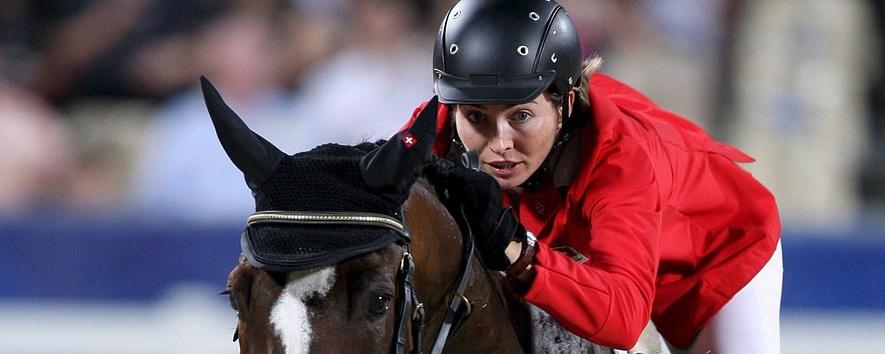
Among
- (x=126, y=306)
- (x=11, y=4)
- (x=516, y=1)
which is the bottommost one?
(x=126, y=306)

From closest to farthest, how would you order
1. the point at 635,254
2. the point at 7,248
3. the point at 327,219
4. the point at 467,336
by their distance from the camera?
the point at 327,219 < the point at 467,336 < the point at 635,254 < the point at 7,248

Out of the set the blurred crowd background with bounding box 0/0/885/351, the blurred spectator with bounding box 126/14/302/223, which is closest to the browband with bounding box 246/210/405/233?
the blurred spectator with bounding box 126/14/302/223

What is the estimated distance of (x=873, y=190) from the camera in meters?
6.45

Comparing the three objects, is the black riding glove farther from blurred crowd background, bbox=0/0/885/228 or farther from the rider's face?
blurred crowd background, bbox=0/0/885/228

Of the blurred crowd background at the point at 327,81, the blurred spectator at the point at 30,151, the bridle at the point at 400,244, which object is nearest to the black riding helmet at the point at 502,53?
the bridle at the point at 400,244

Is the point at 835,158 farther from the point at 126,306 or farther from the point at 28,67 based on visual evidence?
the point at 28,67

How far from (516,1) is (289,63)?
366 centimetres

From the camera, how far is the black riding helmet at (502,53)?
9.27 feet

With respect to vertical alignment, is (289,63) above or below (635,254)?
above

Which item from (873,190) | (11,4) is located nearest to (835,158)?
(873,190)

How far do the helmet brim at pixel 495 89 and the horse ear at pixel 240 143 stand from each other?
722mm

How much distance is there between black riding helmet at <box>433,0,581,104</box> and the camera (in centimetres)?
282

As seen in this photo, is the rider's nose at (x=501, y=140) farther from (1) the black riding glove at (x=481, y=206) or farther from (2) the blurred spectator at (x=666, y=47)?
(2) the blurred spectator at (x=666, y=47)

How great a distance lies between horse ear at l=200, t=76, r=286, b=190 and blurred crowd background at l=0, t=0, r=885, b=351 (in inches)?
145
